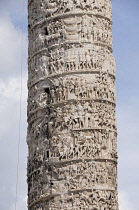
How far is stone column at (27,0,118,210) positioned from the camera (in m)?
14.1

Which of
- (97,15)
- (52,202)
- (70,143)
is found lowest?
(52,202)

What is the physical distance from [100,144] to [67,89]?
→ 98 centimetres

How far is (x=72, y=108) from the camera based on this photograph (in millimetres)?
14391

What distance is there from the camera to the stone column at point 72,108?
14.1 m

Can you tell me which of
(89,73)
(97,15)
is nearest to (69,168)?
(89,73)

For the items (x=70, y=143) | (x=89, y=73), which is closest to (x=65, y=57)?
(x=89, y=73)

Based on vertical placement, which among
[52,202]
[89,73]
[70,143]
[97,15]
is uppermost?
[97,15]

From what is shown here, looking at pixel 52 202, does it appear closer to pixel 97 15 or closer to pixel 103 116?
pixel 103 116

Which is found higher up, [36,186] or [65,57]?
[65,57]

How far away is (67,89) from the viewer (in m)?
14.5

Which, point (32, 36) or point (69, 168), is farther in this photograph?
point (32, 36)

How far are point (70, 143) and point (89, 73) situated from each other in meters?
1.15

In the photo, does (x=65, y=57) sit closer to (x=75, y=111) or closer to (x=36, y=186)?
(x=75, y=111)

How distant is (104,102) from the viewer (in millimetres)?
14555
